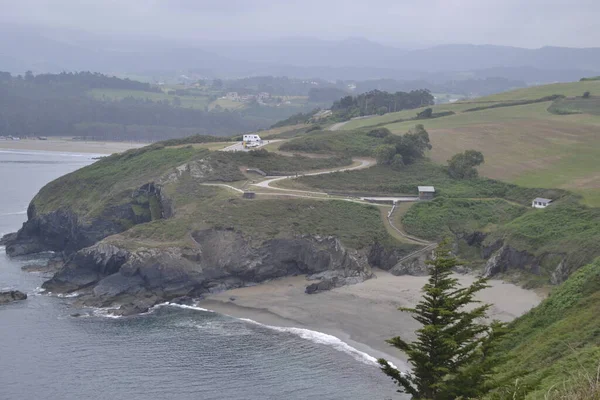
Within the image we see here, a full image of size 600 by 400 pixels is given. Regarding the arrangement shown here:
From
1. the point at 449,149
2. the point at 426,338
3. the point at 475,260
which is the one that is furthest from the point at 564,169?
the point at 426,338

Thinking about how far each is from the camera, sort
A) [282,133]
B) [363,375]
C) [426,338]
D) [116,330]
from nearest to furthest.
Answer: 1. [426,338]
2. [363,375]
3. [116,330]
4. [282,133]

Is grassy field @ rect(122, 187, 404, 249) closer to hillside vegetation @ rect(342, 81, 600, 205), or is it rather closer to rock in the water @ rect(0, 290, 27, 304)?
rock in the water @ rect(0, 290, 27, 304)

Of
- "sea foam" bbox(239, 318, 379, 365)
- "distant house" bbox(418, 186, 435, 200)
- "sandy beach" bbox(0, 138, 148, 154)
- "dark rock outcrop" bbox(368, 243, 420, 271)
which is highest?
"distant house" bbox(418, 186, 435, 200)

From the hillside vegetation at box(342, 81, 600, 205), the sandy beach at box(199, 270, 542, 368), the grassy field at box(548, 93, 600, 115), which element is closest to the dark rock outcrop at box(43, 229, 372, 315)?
the sandy beach at box(199, 270, 542, 368)

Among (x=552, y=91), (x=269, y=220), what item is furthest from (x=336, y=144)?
(x=552, y=91)

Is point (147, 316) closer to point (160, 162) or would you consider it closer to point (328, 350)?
point (328, 350)

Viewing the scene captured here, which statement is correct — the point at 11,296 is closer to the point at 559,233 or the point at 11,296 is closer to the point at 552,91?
the point at 559,233

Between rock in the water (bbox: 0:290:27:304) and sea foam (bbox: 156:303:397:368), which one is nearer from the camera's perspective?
sea foam (bbox: 156:303:397:368)

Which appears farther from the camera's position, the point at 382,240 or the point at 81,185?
the point at 81,185

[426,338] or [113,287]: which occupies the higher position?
[426,338]
